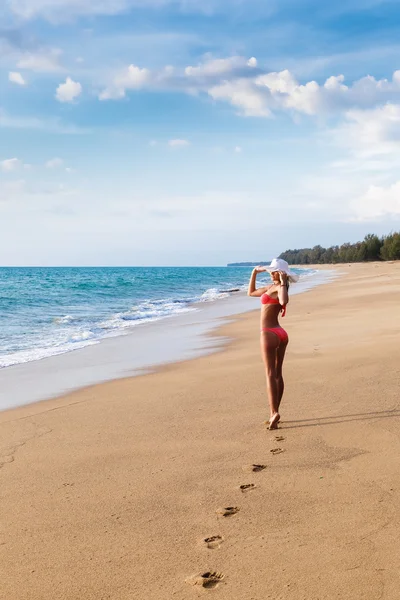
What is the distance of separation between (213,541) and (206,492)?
0.82m

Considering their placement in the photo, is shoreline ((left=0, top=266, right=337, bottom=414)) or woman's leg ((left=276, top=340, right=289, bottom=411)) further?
shoreline ((left=0, top=266, right=337, bottom=414))

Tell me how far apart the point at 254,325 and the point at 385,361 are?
8533mm

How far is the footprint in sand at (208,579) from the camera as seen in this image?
11.1 feet

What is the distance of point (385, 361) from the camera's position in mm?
9070

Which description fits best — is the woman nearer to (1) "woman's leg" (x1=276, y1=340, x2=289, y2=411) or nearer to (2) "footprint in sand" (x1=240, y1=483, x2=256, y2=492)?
(1) "woman's leg" (x1=276, y1=340, x2=289, y2=411)

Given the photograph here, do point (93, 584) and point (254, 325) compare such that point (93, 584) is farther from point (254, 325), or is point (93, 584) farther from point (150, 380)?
point (254, 325)

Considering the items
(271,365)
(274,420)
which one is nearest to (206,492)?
(274,420)

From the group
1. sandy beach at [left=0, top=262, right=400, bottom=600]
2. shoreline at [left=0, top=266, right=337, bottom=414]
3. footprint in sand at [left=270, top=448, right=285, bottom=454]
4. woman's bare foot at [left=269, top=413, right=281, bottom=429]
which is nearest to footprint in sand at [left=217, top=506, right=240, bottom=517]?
sandy beach at [left=0, top=262, right=400, bottom=600]

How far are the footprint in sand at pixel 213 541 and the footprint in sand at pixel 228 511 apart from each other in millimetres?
342

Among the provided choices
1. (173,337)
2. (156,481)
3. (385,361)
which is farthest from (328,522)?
(173,337)

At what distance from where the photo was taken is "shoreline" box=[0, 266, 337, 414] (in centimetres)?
955

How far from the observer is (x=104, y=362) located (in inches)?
480

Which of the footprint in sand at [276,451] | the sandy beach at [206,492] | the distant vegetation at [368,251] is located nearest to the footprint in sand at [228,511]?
the sandy beach at [206,492]

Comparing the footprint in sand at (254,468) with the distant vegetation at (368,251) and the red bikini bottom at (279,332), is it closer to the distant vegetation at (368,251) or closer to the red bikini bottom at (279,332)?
the red bikini bottom at (279,332)
